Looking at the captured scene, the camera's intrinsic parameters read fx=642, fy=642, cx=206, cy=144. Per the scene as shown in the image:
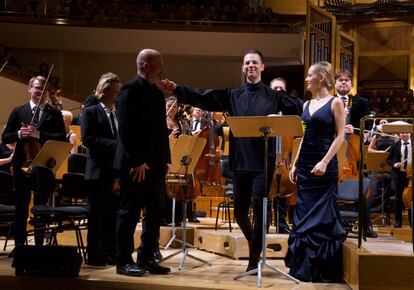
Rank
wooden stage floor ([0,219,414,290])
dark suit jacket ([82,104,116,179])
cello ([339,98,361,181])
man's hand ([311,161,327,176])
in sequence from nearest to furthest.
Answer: wooden stage floor ([0,219,414,290]) < man's hand ([311,161,327,176]) < dark suit jacket ([82,104,116,179]) < cello ([339,98,361,181])

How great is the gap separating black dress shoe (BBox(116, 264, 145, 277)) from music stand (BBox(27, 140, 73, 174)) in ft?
3.30

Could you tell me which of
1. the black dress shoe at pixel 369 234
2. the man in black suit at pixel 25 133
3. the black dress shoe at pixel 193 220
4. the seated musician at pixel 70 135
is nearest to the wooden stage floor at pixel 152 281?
the man in black suit at pixel 25 133

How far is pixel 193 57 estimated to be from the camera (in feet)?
47.7

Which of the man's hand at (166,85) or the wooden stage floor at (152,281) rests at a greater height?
the man's hand at (166,85)

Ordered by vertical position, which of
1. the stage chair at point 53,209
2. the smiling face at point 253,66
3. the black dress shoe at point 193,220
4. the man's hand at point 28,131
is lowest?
the black dress shoe at point 193,220

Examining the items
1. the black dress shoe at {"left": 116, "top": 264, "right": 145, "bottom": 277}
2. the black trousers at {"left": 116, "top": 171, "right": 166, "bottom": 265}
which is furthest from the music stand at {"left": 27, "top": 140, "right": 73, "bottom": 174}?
the black dress shoe at {"left": 116, "top": 264, "right": 145, "bottom": 277}

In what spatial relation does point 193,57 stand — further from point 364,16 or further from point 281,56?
point 364,16

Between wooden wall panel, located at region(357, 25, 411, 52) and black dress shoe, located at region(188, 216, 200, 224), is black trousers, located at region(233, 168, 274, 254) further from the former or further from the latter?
wooden wall panel, located at region(357, 25, 411, 52)

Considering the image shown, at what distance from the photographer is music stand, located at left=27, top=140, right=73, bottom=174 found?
4.57 m

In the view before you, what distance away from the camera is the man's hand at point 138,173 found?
159 inches

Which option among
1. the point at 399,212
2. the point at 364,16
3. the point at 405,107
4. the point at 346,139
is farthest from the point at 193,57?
the point at 346,139

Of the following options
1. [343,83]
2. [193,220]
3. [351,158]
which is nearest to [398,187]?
[193,220]

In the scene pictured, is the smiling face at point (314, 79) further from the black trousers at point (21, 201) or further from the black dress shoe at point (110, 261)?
the black trousers at point (21, 201)

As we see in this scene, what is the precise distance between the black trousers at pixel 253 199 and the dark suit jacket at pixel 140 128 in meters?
0.53
